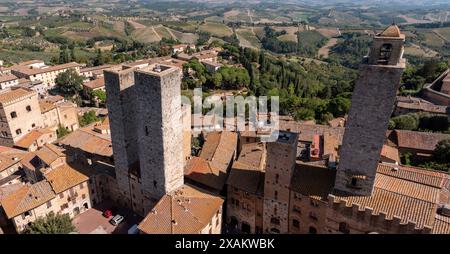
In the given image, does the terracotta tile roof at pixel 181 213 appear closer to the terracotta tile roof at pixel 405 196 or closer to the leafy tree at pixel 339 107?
the terracotta tile roof at pixel 405 196

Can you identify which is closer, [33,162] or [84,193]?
[84,193]

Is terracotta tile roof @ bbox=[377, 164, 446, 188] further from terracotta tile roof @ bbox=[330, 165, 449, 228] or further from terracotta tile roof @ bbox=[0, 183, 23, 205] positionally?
terracotta tile roof @ bbox=[0, 183, 23, 205]

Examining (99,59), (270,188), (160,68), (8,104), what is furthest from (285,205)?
(99,59)

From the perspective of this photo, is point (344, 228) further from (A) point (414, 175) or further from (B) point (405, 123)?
(B) point (405, 123)

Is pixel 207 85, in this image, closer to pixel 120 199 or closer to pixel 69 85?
pixel 69 85

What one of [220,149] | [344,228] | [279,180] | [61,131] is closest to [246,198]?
[279,180]

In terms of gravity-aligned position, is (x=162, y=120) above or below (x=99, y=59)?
above

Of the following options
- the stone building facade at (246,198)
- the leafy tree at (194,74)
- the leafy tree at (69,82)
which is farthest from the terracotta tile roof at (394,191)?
the leafy tree at (69,82)
